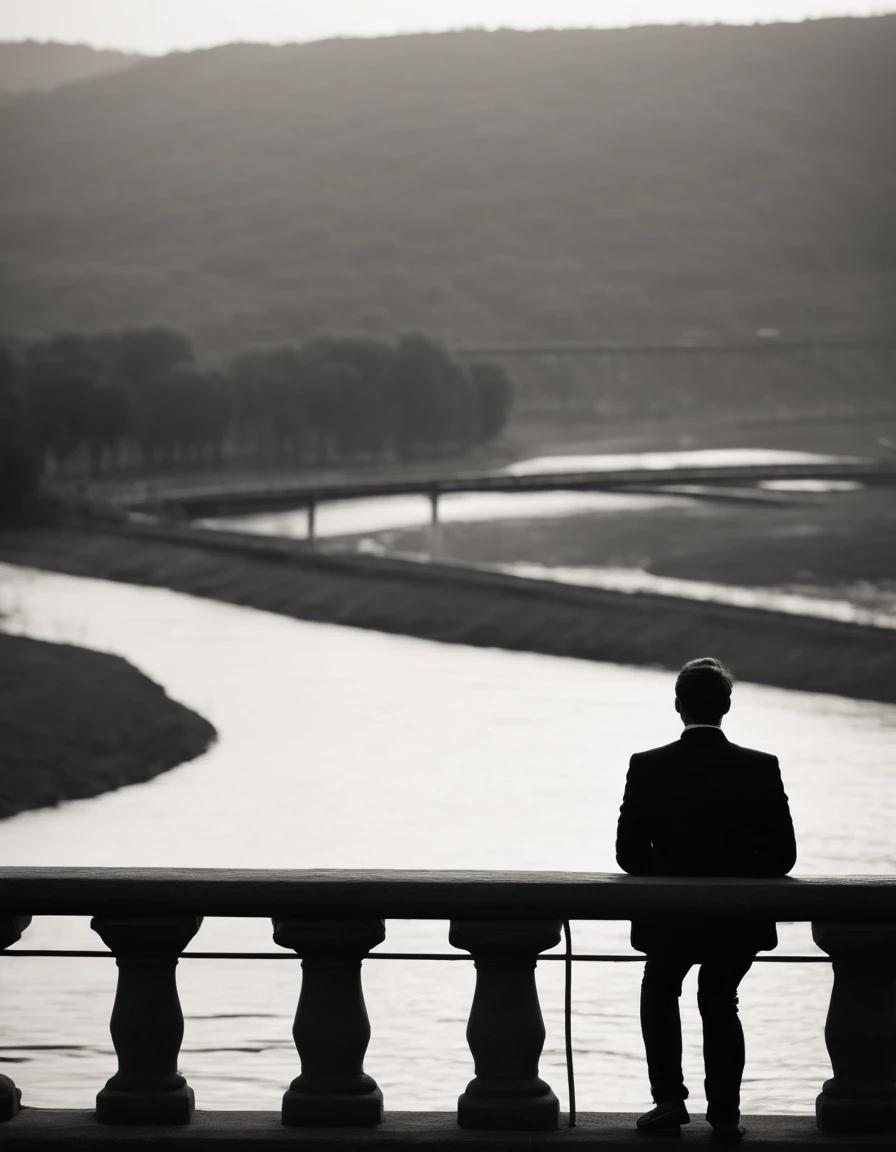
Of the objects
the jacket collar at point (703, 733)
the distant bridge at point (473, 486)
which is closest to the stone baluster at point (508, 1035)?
the jacket collar at point (703, 733)

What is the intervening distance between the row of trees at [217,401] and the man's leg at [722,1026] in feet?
509

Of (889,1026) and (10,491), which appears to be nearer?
(889,1026)

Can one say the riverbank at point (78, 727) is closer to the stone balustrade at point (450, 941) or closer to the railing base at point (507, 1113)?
the stone balustrade at point (450, 941)

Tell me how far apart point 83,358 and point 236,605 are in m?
61.2

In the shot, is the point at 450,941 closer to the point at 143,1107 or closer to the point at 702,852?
the point at 702,852

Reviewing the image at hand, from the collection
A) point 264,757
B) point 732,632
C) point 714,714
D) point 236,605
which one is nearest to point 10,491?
point 236,605

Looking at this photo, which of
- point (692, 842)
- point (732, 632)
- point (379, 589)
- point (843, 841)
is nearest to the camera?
point (692, 842)

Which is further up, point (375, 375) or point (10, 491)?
point (375, 375)

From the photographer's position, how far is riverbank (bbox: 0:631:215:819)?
53.3 meters

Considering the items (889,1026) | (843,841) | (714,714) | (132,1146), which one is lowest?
(843,841)

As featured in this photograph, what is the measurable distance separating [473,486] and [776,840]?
431 ft

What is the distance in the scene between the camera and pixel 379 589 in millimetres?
113875

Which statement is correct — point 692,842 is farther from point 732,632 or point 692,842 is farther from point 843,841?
point 732,632

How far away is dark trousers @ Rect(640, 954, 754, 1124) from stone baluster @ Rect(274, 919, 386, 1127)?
979mm
